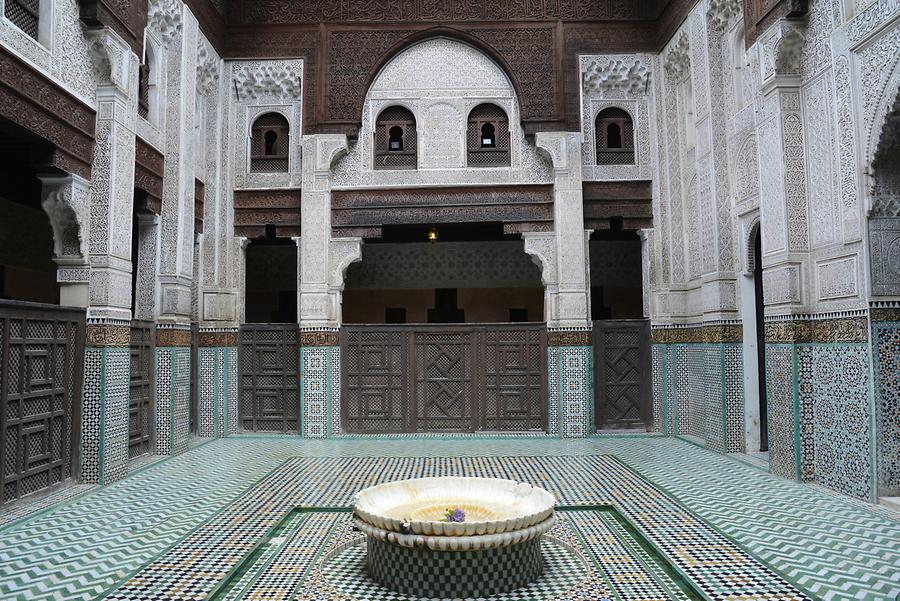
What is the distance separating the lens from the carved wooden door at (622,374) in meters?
7.18

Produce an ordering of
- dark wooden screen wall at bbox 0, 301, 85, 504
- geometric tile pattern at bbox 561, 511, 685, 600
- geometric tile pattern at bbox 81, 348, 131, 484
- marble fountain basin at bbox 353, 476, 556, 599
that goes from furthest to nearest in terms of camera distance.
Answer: geometric tile pattern at bbox 81, 348, 131, 484
dark wooden screen wall at bbox 0, 301, 85, 504
geometric tile pattern at bbox 561, 511, 685, 600
marble fountain basin at bbox 353, 476, 556, 599

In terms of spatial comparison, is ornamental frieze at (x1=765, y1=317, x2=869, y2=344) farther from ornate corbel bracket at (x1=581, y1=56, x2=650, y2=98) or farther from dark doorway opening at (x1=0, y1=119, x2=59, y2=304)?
dark doorway opening at (x1=0, y1=119, x2=59, y2=304)

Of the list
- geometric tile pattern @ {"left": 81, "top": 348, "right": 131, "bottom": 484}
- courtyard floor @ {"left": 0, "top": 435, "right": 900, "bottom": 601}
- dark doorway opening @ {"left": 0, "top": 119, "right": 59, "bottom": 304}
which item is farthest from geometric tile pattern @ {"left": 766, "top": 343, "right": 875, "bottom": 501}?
dark doorway opening @ {"left": 0, "top": 119, "right": 59, "bottom": 304}

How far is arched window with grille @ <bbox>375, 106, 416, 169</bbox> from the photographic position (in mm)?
7430

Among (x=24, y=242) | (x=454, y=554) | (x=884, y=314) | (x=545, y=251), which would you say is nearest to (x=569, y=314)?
(x=545, y=251)

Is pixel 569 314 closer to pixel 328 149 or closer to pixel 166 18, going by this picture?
pixel 328 149

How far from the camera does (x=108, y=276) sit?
474 centimetres

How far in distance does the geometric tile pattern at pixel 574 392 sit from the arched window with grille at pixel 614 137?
7.01 ft

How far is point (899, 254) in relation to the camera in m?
3.93

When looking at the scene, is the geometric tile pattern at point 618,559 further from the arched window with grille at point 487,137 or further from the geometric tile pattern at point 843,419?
the arched window with grille at point 487,137

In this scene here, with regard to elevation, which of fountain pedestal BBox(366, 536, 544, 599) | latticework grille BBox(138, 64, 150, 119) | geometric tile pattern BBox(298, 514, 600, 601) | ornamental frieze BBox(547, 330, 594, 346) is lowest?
geometric tile pattern BBox(298, 514, 600, 601)

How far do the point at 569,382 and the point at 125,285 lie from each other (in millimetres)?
4294

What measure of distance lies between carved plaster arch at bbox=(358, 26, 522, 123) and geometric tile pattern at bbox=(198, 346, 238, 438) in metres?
2.97

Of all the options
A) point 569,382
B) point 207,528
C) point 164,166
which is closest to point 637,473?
point 569,382
